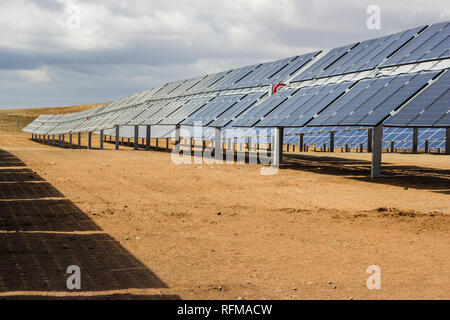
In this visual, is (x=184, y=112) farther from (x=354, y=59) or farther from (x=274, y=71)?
(x=354, y=59)

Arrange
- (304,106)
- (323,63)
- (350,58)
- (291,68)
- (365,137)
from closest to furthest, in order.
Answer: (304,106)
(350,58)
(323,63)
(291,68)
(365,137)

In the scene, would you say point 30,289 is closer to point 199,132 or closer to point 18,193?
point 18,193

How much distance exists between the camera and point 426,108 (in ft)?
63.3

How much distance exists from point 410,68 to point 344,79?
16.3 ft

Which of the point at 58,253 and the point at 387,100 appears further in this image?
the point at 387,100

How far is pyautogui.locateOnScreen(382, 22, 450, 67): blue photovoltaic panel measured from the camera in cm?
2342

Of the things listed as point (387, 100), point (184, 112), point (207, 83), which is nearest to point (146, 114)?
point (207, 83)

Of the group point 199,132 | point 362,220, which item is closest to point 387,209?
point 362,220

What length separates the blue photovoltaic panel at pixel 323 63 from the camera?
31.8 metres

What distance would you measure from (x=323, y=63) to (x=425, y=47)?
897 cm

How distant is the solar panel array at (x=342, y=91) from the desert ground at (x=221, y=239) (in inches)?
126

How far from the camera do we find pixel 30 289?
21.8 ft

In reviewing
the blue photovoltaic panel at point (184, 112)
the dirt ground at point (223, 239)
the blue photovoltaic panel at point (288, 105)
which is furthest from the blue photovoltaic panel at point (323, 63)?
the dirt ground at point (223, 239)

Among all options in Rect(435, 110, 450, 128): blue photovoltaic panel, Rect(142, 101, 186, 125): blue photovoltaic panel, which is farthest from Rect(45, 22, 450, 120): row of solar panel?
Rect(435, 110, 450, 128): blue photovoltaic panel
